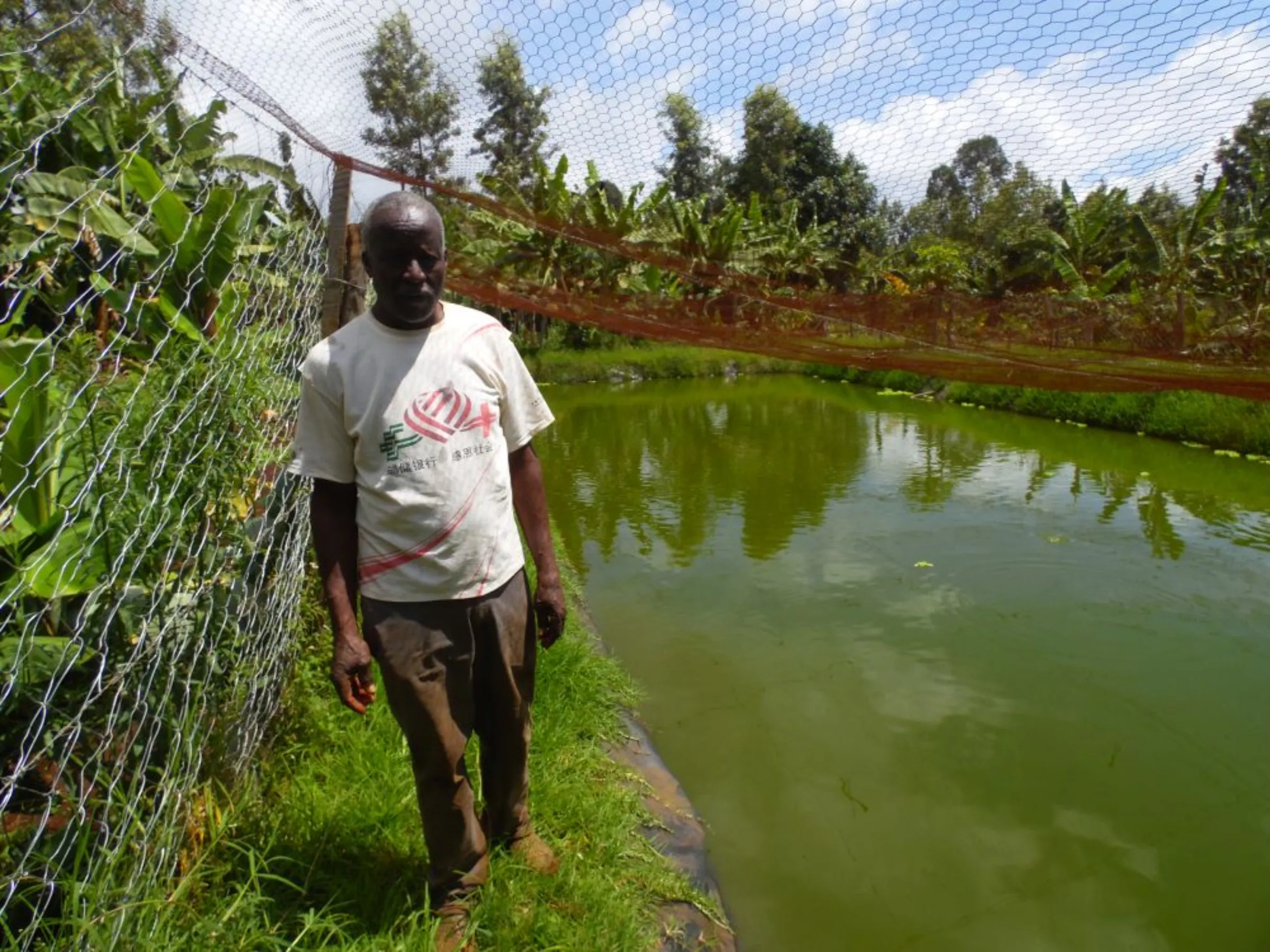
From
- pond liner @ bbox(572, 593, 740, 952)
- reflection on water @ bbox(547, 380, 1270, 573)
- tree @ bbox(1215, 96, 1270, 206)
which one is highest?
tree @ bbox(1215, 96, 1270, 206)

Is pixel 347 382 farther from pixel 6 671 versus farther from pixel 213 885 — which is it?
pixel 213 885

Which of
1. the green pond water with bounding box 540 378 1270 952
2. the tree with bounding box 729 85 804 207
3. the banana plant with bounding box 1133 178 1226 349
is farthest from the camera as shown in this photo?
the banana plant with bounding box 1133 178 1226 349

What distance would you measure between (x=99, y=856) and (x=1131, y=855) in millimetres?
2550

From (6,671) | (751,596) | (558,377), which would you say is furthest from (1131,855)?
(558,377)

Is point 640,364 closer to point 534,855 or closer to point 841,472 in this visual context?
point 841,472

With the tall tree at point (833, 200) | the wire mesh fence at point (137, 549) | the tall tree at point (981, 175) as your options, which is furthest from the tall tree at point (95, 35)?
the tall tree at point (981, 175)

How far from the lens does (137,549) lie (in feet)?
5.24

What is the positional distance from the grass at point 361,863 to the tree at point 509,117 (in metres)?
3.04

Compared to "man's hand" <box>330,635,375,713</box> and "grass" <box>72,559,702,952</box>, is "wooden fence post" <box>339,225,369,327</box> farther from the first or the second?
"man's hand" <box>330,635,375,713</box>

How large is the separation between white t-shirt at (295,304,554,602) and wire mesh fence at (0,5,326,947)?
35 centimetres

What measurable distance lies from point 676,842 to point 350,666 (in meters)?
1.13

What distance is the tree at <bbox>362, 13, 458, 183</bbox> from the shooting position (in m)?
3.70

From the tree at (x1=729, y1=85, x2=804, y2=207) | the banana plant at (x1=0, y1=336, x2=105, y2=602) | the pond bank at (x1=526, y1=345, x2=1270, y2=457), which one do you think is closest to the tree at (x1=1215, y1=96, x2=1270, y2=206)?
the pond bank at (x1=526, y1=345, x2=1270, y2=457)

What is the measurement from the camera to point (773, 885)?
7.15 feet
